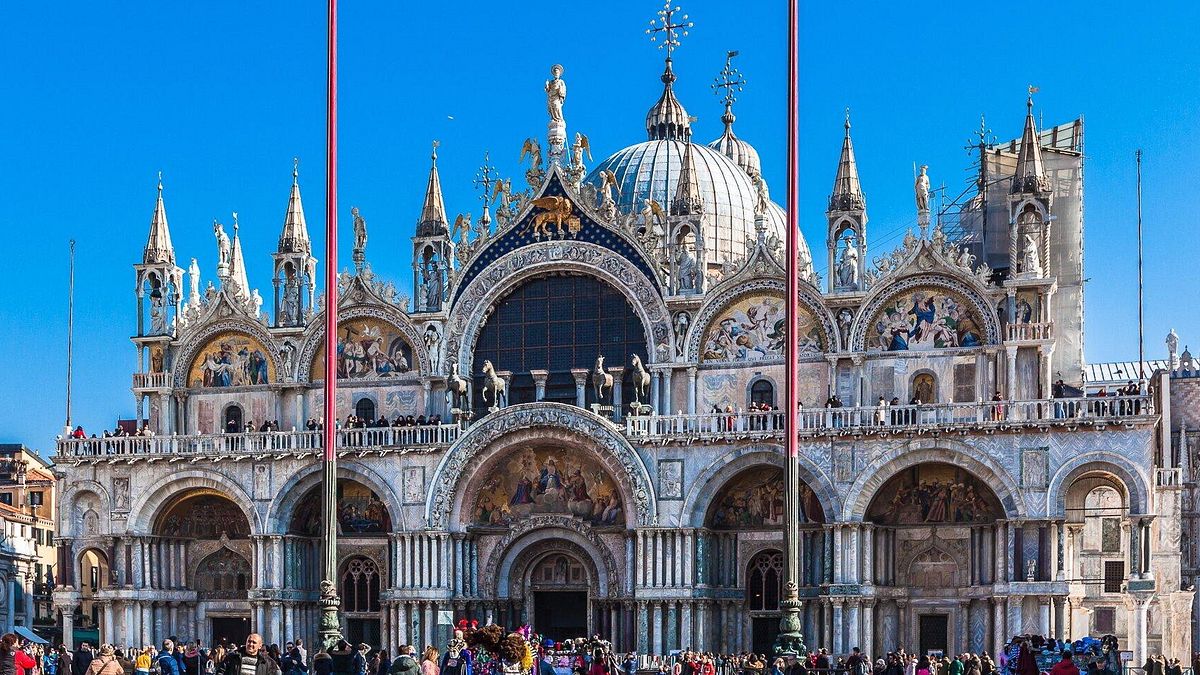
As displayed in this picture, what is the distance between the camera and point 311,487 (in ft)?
196

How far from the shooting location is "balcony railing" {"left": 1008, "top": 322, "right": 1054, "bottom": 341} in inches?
2162

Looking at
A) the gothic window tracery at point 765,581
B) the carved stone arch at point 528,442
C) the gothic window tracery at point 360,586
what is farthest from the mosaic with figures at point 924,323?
the gothic window tracery at point 360,586

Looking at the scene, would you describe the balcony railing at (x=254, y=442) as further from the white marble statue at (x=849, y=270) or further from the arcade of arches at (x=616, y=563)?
the white marble statue at (x=849, y=270)

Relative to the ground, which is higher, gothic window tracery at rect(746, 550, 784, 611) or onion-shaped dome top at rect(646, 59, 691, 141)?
onion-shaped dome top at rect(646, 59, 691, 141)

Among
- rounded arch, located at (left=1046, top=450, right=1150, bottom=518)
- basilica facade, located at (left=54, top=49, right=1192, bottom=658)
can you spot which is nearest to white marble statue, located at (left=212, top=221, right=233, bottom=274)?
basilica facade, located at (left=54, top=49, right=1192, bottom=658)

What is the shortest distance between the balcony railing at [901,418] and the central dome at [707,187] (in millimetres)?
13115

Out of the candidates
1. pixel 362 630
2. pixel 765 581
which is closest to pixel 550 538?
pixel 765 581

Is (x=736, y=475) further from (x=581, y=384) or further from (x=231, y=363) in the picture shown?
(x=231, y=363)

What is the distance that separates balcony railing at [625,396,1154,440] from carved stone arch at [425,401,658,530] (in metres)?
0.85

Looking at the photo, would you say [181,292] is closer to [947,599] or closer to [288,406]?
[288,406]

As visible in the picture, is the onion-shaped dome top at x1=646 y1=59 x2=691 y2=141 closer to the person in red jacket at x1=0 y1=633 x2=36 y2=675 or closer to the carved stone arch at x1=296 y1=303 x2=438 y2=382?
the carved stone arch at x1=296 y1=303 x2=438 y2=382

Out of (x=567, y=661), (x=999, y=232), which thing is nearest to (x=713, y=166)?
(x=999, y=232)

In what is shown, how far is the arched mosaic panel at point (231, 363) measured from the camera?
62.8 meters

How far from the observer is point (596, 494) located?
190ft
